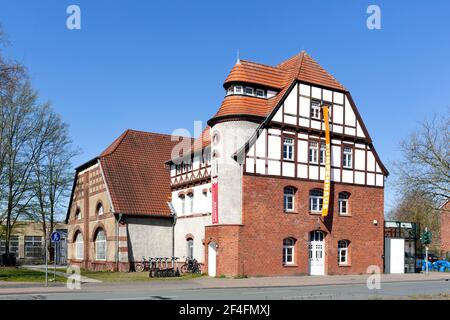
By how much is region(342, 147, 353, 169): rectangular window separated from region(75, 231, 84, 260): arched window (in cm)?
2293

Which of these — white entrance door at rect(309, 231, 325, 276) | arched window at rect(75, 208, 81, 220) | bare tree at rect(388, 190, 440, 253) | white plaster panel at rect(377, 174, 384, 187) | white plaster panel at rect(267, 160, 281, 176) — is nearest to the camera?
white plaster panel at rect(267, 160, 281, 176)

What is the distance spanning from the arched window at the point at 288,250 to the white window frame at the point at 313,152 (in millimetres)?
5161

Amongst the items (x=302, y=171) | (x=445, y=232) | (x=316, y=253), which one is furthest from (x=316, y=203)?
(x=445, y=232)

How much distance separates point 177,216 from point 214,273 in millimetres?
8715

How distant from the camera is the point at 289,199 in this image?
3412 centimetres

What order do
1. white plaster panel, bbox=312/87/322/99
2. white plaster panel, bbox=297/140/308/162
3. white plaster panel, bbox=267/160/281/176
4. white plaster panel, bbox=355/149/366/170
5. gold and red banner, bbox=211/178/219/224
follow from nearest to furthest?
1. gold and red banner, bbox=211/178/219/224
2. white plaster panel, bbox=267/160/281/176
3. white plaster panel, bbox=297/140/308/162
4. white plaster panel, bbox=312/87/322/99
5. white plaster panel, bbox=355/149/366/170

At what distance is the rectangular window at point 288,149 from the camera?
111ft

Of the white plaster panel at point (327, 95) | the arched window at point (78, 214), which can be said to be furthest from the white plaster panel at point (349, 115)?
the arched window at point (78, 214)

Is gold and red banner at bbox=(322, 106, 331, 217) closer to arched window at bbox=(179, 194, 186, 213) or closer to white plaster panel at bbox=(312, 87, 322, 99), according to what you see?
white plaster panel at bbox=(312, 87, 322, 99)

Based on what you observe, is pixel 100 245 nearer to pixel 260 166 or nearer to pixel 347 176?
pixel 260 166

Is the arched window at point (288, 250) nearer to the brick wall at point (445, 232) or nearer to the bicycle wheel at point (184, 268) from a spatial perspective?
the bicycle wheel at point (184, 268)

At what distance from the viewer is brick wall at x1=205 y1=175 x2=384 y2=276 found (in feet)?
104

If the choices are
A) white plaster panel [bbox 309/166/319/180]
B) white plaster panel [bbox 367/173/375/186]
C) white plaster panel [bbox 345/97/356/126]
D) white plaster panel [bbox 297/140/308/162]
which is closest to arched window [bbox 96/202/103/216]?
white plaster panel [bbox 297/140/308/162]
